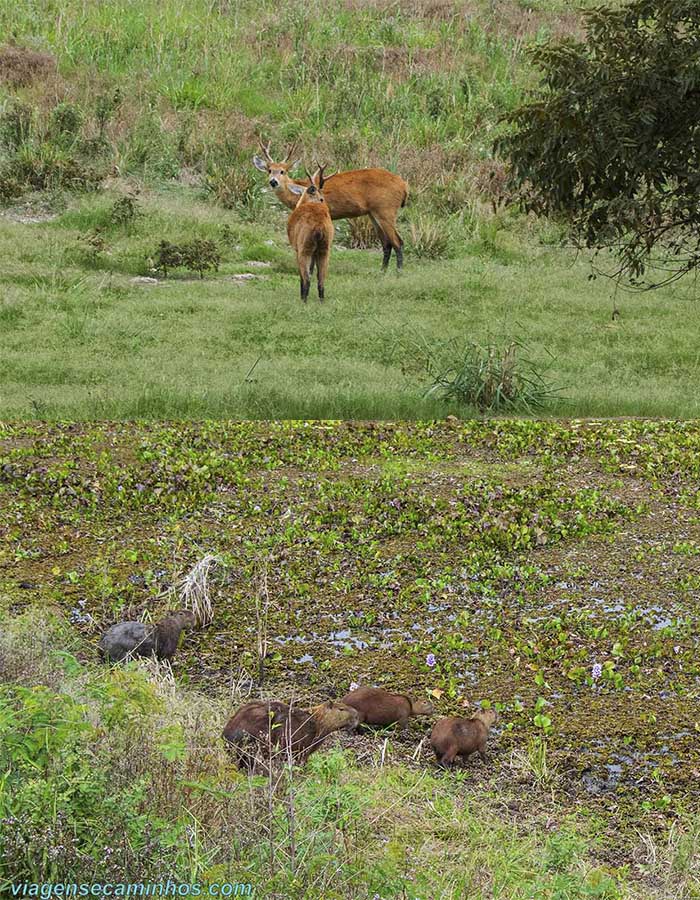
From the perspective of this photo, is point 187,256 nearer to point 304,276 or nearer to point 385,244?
point 304,276

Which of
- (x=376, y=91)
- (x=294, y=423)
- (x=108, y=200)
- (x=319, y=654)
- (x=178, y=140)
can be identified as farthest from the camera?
(x=376, y=91)

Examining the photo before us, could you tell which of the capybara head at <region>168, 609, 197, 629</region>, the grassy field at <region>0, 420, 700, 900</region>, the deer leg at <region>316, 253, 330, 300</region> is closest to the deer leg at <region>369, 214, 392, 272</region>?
the deer leg at <region>316, 253, 330, 300</region>

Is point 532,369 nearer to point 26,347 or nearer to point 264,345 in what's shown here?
point 264,345

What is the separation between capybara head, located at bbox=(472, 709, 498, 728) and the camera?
4426mm

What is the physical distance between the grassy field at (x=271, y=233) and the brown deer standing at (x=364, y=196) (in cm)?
50

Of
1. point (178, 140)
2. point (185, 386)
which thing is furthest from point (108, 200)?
point (185, 386)

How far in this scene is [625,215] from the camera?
9016 mm

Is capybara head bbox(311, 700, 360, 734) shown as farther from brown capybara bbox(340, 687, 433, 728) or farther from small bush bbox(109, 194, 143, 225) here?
small bush bbox(109, 194, 143, 225)

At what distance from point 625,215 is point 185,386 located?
147 inches

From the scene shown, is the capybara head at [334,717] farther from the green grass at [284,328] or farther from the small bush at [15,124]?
the small bush at [15,124]

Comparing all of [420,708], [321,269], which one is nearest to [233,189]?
[321,269]

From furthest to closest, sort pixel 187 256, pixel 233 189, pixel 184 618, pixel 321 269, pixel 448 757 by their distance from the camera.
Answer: pixel 233 189
pixel 187 256
pixel 321 269
pixel 184 618
pixel 448 757

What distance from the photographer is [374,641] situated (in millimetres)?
5340

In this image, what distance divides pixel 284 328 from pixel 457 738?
26.5 feet
